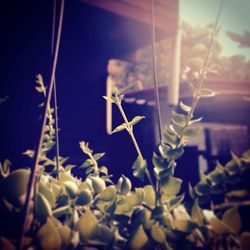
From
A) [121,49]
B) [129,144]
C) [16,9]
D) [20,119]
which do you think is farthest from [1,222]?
[121,49]

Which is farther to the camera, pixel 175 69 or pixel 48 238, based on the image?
pixel 175 69

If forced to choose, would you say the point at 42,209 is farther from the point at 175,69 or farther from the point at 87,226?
the point at 175,69

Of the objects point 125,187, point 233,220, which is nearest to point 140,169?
point 125,187

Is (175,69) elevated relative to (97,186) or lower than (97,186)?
elevated

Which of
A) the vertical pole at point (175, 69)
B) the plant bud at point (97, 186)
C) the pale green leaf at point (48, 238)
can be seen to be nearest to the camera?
the pale green leaf at point (48, 238)

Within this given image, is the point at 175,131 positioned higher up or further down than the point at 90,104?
further down

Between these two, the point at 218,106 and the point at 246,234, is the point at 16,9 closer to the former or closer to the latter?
the point at 246,234

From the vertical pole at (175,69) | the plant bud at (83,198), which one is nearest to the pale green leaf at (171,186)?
the plant bud at (83,198)

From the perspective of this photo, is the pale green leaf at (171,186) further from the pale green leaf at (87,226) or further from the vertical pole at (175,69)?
the vertical pole at (175,69)

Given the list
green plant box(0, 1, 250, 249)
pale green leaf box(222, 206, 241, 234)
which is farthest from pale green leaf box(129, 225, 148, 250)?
pale green leaf box(222, 206, 241, 234)

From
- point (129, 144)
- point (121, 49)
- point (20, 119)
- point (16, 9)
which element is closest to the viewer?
point (16, 9)

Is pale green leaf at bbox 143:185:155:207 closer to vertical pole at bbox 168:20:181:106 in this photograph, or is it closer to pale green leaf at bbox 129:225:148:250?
pale green leaf at bbox 129:225:148:250
